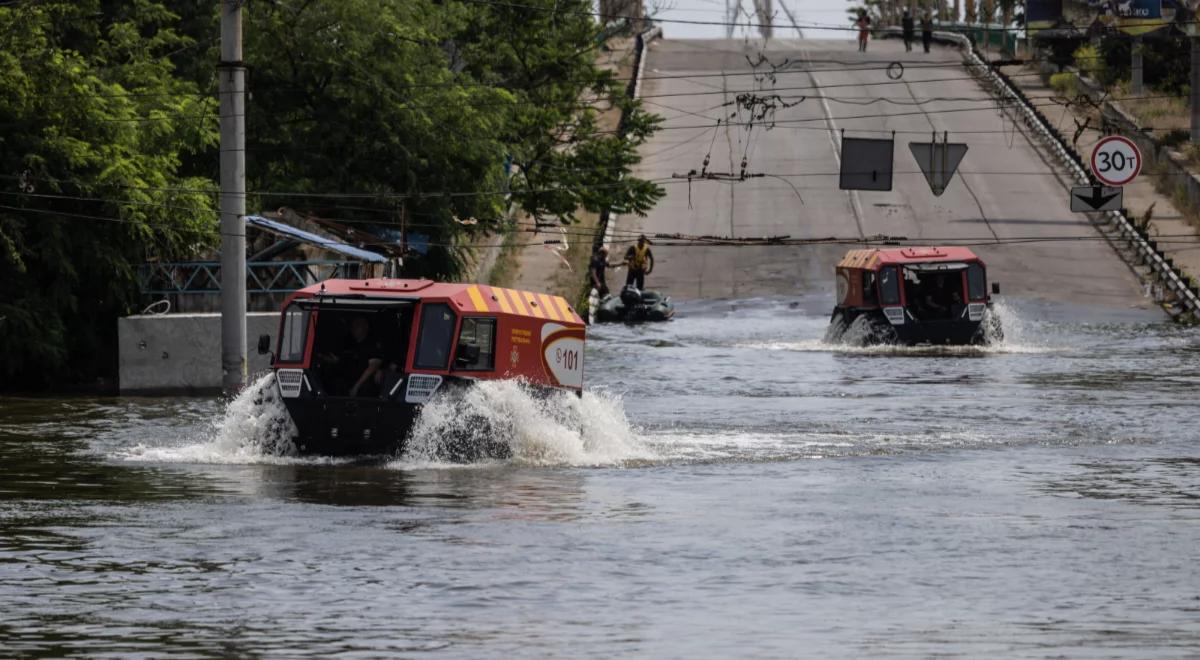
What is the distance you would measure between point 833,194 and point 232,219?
1778 inches

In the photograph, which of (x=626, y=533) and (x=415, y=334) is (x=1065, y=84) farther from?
(x=626, y=533)

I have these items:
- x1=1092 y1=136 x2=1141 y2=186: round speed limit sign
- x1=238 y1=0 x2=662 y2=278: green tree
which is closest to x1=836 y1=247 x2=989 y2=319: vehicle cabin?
x1=1092 y1=136 x2=1141 y2=186: round speed limit sign

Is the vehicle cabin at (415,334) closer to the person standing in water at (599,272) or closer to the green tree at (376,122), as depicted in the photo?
the green tree at (376,122)

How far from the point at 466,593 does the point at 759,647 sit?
3.25 metres

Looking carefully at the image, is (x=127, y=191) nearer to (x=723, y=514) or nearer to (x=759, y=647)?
(x=723, y=514)

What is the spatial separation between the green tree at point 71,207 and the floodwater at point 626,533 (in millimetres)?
3950

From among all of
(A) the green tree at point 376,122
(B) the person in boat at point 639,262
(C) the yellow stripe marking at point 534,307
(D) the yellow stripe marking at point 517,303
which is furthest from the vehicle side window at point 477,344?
(B) the person in boat at point 639,262

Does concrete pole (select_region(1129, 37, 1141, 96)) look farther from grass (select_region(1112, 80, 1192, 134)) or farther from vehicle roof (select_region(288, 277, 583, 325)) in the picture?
vehicle roof (select_region(288, 277, 583, 325))

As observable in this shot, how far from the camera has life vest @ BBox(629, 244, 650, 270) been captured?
6500cm

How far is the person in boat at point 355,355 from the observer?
28078 mm

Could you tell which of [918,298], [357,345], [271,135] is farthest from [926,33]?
[357,345]

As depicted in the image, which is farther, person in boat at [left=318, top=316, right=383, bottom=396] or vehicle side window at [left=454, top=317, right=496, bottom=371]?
person in boat at [left=318, top=316, right=383, bottom=396]

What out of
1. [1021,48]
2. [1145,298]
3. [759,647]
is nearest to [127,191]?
[759,647]

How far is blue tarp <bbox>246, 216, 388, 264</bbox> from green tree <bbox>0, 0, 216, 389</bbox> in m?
1.51
